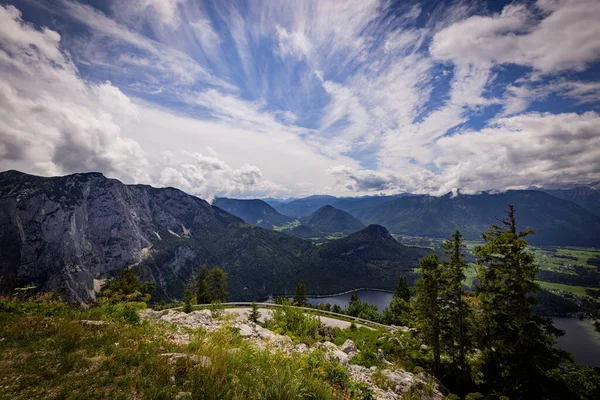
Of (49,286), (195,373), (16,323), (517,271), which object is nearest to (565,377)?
(517,271)

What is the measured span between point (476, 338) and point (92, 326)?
69.8ft

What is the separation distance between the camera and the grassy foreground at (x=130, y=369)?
506 cm

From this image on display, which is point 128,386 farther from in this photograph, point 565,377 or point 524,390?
point 565,377

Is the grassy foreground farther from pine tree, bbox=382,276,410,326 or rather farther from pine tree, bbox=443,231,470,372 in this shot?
pine tree, bbox=382,276,410,326

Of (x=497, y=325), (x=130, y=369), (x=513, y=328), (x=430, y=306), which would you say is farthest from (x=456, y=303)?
(x=130, y=369)

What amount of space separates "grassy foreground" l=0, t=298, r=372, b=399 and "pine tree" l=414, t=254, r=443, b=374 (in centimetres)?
1405

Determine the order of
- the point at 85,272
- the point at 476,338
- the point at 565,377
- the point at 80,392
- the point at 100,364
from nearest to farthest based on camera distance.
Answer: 1. the point at 80,392
2. the point at 100,364
3. the point at 565,377
4. the point at 476,338
5. the point at 85,272

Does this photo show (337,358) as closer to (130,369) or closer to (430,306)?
(130,369)

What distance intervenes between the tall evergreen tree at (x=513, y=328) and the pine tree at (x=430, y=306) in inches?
146

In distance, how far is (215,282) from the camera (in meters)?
55.3

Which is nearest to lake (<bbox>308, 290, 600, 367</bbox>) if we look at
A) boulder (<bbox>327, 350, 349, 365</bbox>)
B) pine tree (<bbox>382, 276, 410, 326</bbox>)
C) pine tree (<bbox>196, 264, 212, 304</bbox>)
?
pine tree (<bbox>382, 276, 410, 326</bbox>)

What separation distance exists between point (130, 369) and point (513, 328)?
18879mm

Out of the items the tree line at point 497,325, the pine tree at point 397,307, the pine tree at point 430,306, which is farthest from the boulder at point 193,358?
the pine tree at point 397,307

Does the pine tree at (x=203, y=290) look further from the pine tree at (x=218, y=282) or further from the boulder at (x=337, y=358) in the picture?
the boulder at (x=337, y=358)
